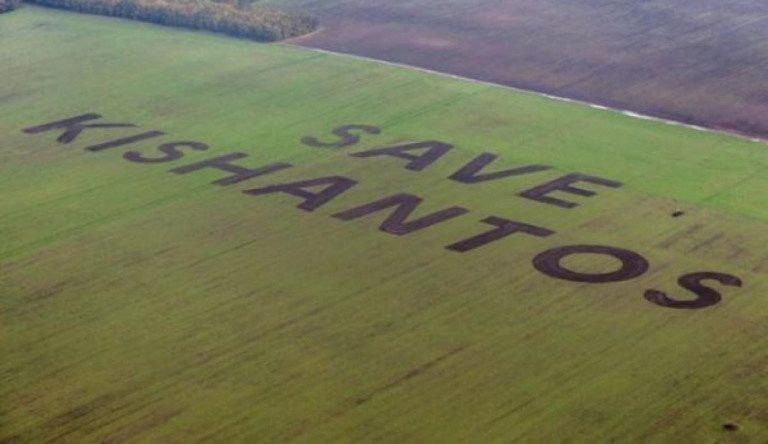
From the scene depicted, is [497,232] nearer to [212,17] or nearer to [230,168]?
[230,168]

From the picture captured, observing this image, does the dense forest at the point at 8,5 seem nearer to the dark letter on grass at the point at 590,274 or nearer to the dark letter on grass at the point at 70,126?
the dark letter on grass at the point at 70,126

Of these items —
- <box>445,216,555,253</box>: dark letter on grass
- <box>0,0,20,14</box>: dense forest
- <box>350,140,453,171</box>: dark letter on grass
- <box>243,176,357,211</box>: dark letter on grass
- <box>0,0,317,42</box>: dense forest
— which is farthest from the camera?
<box>0,0,20,14</box>: dense forest

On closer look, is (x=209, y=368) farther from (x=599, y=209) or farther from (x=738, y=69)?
(x=738, y=69)

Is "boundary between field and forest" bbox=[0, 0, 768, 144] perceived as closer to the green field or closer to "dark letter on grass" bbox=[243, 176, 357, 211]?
the green field

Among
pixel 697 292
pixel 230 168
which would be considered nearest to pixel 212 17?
pixel 230 168

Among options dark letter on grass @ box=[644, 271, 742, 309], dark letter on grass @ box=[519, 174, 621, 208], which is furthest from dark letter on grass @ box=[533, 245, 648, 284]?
dark letter on grass @ box=[519, 174, 621, 208]

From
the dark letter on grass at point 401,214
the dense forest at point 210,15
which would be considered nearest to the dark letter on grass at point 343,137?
the dark letter on grass at point 401,214
